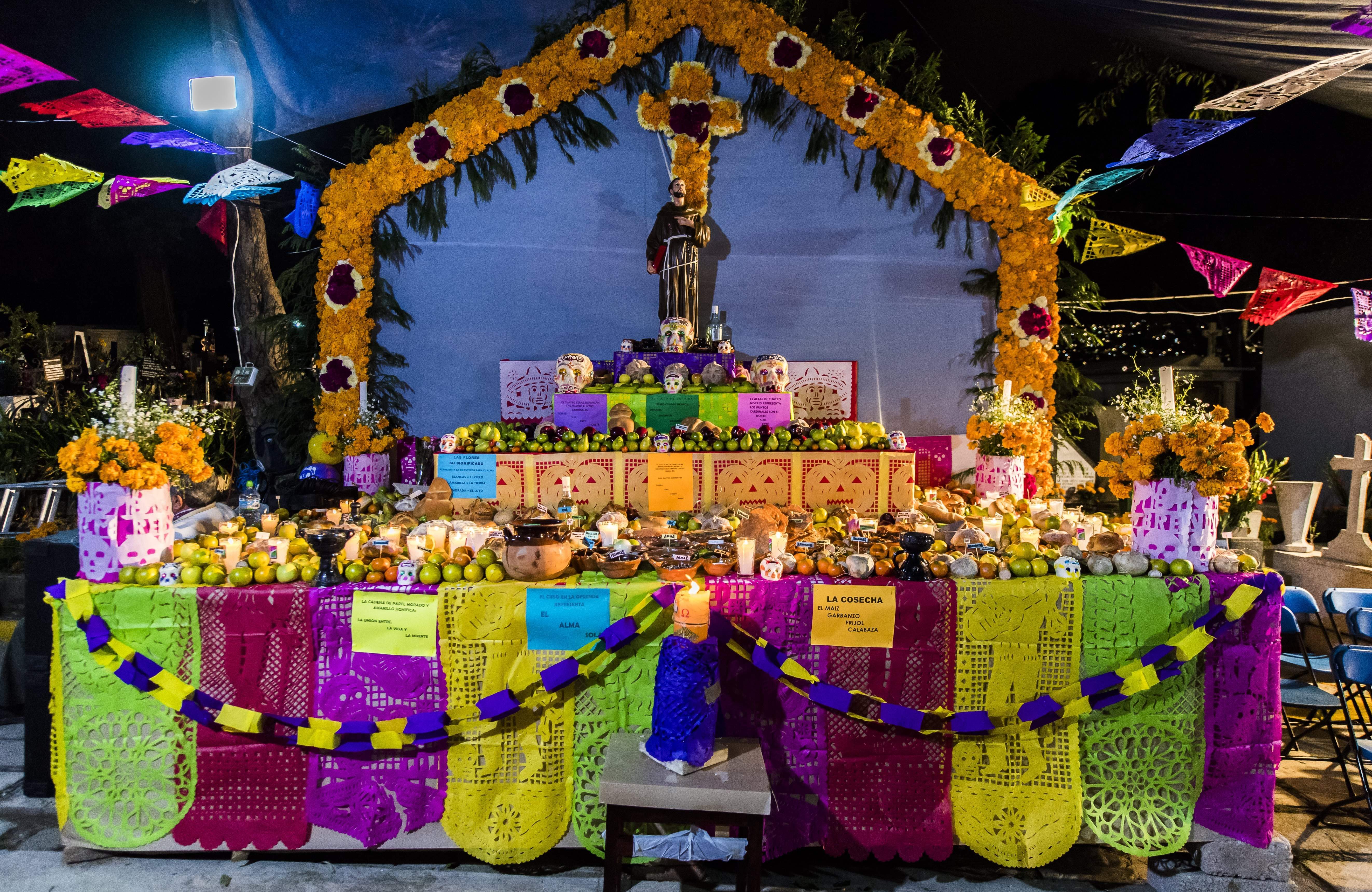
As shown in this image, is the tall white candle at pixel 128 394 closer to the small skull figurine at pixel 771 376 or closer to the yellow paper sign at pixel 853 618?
the yellow paper sign at pixel 853 618

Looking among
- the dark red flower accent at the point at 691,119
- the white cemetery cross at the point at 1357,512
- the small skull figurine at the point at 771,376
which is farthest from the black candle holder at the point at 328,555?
the white cemetery cross at the point at 1357,512

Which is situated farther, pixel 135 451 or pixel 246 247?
pixel 246 247

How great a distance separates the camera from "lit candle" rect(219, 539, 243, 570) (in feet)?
9.82

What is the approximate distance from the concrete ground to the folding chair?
1.71 ft

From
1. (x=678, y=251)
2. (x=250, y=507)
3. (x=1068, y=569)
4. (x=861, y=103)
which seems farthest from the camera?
(x=861, y=103)

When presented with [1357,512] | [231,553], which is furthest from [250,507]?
[1357,512]

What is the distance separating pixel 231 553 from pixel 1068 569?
335cm

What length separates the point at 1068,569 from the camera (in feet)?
9.40

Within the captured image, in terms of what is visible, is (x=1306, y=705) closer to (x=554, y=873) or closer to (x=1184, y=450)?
(x=1184, y=450)

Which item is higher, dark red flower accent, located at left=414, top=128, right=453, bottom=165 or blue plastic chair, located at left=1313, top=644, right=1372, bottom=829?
dark red flower accent, located at left=414, top=128, right=453, bottom=165

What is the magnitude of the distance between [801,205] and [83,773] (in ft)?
20.1

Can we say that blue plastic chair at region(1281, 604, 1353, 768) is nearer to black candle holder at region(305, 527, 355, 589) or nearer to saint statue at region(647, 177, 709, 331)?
black candle holder at region(305, 527, 355, 589)

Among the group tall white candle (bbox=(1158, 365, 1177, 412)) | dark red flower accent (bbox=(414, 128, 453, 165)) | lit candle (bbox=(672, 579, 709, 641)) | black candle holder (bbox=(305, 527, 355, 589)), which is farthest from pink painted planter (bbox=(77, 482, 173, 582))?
dark red flower accent (bbox=(414, 128, 453, 165))

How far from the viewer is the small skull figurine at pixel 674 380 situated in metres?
5.07
